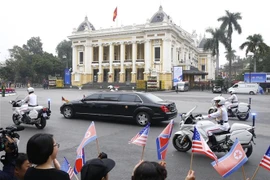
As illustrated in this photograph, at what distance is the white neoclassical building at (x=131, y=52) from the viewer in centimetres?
5297

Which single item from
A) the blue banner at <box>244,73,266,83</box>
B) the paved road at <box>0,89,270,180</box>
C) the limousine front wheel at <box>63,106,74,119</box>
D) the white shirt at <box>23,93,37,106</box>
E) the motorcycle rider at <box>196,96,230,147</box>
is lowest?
the paved road at <box>0,89,270,180</box>

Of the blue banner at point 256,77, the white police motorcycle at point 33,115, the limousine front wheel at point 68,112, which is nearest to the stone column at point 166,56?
the blue banner at point 256,77

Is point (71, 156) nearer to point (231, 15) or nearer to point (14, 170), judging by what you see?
point (14, 170)

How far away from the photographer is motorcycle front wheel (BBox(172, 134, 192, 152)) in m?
7.58

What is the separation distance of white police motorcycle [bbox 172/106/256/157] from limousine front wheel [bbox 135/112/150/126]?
3944 mm

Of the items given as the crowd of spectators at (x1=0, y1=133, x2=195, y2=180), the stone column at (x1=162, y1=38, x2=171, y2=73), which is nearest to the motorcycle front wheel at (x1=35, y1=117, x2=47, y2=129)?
the crowd of spectators at (x1=0, y1=133, x2=195, y2=180)

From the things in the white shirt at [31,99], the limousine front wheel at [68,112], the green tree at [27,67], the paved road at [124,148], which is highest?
the green tree at [27,67]

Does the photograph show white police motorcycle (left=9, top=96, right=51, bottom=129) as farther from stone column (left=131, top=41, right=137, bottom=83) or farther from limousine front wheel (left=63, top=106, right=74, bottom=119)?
stone column (left=131, top=41, right=137, bottom=83)

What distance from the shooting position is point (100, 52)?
6056cm

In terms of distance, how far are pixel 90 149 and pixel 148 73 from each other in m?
46.7

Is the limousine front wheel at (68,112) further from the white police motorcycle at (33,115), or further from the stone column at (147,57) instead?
the stone column at (147,57)

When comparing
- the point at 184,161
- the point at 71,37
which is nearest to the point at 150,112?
the point at 184,161

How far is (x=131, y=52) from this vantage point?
202ft

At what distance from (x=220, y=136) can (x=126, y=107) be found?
18.9ft
